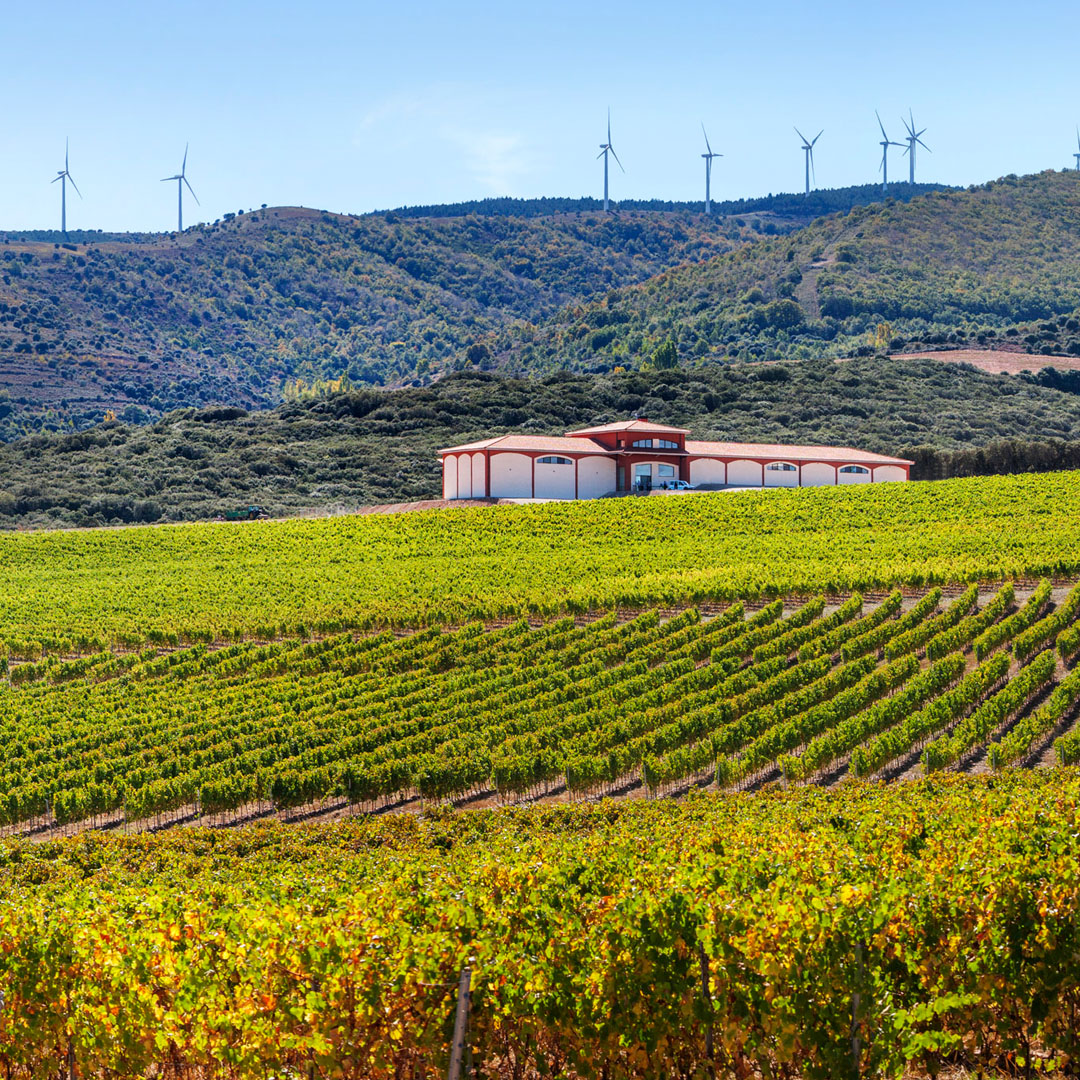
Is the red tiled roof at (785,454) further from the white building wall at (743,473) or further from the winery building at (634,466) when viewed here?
the white building wall at (743,473)

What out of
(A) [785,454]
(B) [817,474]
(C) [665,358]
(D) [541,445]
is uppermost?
(C) [665,358]

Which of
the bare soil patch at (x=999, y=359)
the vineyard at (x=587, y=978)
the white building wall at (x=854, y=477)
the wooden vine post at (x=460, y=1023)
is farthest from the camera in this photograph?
the bare soil patch at (x=999, y=359)

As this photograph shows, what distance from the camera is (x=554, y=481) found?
Answer: 85500mm

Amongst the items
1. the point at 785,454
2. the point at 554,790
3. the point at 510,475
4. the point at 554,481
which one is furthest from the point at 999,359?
the point at 554,790

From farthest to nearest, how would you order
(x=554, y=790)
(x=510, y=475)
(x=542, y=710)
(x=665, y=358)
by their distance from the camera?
1. (x=665, y=358)
2. (x=510, y=475)
3. (x=542, y=710)
4. (x=554, y=790)

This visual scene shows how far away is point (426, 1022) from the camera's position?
8.93 m

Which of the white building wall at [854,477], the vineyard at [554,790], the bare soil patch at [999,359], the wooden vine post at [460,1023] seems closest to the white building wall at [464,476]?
the vineyard at [554,790]

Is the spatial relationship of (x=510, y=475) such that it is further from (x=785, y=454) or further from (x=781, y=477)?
(x=785, y=454)

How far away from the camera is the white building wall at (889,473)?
88562 mm

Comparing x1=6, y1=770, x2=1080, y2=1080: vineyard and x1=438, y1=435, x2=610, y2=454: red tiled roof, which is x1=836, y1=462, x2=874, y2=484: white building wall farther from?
x1=6, y1=770, x2=1080, y2=1080: vineyard

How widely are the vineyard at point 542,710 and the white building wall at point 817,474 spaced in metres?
41.7

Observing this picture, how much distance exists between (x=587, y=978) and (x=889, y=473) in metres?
83.8

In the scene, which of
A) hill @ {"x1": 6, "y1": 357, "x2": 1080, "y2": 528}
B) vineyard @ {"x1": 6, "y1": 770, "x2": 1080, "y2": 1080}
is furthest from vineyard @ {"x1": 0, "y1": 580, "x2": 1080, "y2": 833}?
hill @ {"x1": 6, "y1": 357, "x2": 1080, "y2": 528}

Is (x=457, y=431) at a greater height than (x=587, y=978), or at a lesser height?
greater
